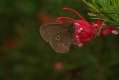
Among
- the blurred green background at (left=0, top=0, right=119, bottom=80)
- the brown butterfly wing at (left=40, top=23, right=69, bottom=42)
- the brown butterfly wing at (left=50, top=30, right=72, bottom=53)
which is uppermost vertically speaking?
the brown butterfly wing at (left=40, top=23, right=69, bottom=42)

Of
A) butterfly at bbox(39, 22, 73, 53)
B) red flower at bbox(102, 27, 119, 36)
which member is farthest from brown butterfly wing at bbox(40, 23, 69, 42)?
red flower at bbox(102, 27, 119, 36)

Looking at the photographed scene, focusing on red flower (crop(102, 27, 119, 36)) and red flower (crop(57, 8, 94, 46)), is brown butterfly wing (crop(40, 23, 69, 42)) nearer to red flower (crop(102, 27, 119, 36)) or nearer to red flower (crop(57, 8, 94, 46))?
red flower (crop(57, 8, 94, 46))

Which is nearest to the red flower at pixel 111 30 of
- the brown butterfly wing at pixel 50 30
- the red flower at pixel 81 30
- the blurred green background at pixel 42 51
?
the red flower at pixel 81 30

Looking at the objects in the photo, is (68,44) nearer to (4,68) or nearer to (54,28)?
(54,28)

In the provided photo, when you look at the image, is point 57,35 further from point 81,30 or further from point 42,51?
point 42,51

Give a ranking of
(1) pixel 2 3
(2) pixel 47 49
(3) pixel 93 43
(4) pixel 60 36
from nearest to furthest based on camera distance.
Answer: (4) pixel 60 36
(3) pixel 93 43
(2) pixel 47 49
(1) pixel 2 3

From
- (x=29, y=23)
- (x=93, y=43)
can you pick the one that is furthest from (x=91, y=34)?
(x=29, y=23)
